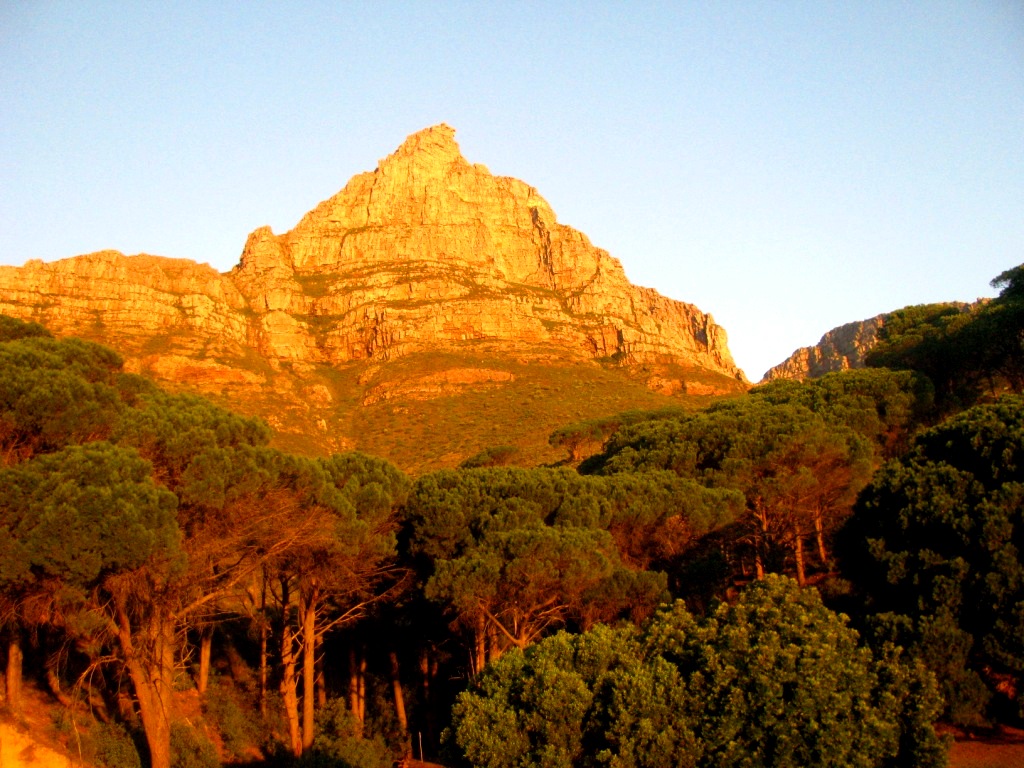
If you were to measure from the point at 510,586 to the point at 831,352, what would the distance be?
126401 mm

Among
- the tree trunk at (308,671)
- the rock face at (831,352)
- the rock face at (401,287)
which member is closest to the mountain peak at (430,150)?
the rock face at (401,287)

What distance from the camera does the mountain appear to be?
70000 millimetres

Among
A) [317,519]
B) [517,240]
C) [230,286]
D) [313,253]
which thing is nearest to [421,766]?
[317,519]

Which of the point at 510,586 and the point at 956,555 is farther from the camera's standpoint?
the point at 510,586

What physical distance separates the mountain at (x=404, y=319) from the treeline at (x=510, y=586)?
33546 millimetres

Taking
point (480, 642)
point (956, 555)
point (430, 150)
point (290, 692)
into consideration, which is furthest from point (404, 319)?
point (956, 555)

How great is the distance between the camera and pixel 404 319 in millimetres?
94312

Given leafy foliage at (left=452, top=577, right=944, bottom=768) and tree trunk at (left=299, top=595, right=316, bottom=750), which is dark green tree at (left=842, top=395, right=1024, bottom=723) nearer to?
leafy foliage at (left=452, top=577, right=944, bottom=768)

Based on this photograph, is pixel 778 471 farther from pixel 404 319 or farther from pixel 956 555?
pixel 404 319

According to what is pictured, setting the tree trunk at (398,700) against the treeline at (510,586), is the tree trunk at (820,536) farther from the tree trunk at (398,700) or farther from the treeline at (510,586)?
the tree trunk at (398,700)

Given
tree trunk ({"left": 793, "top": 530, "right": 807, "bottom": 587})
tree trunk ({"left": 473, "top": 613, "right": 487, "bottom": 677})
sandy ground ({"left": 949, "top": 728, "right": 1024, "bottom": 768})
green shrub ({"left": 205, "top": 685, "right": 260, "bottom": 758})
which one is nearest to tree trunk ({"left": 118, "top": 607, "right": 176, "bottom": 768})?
green shrub ({"left": 205, "top": 685, "right": 260, "bottom": 758})

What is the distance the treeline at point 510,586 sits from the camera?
37.1 feet

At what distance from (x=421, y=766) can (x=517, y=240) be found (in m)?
119

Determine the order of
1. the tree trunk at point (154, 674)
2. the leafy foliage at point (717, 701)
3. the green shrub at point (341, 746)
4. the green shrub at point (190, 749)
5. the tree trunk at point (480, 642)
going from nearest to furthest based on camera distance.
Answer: the leafy foliage at point (717, 701) < the tree trunk at point (154, 674) < the green shrub at point (190, 749) < the green shrub at point (341, 746) < the tree trunk at point (480, 642)
